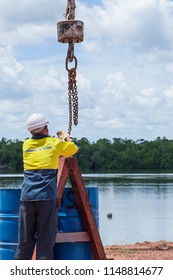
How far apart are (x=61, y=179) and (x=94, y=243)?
2.32 ft

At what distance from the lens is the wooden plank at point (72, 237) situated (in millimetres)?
7203

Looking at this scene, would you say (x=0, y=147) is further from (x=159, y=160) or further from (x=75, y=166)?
(x=75, y=166)

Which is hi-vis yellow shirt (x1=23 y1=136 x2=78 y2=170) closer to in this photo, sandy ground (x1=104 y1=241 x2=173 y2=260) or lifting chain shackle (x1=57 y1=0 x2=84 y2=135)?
lifting chain shackle (x1=57 y1=0 x2=84 y2=135)

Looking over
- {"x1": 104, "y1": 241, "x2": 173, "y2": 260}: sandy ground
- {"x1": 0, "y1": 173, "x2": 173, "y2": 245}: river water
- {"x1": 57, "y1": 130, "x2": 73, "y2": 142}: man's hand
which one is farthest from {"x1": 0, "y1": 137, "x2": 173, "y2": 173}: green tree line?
{"x1": 57, "y1": 130, "x2": 73, "y2": 142}: man's hand

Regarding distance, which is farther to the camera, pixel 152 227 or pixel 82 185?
pixel 152 227

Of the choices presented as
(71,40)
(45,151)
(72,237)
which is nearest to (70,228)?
(72,237)

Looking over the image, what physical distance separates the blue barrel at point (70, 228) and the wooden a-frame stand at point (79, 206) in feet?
0.16

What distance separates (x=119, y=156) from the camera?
5177 inches

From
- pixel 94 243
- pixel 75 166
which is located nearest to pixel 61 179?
pixel 75 166

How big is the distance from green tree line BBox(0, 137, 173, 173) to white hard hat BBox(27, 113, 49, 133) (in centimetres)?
10965

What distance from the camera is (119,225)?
29719 millimetres

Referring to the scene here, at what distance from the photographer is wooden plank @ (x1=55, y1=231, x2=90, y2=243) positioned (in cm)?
720

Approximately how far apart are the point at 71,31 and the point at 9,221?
6.60ft

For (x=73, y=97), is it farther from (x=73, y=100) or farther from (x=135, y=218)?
(x=135, y=218)
